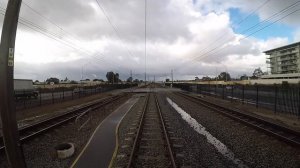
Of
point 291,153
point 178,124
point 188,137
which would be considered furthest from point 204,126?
point 291,153

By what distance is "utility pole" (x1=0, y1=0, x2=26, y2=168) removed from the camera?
4.54 metres

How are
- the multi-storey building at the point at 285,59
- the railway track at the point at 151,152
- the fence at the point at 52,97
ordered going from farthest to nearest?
the multi-storey building at the point at 285,59 < the fence at the point at 52,97 < the railway track at the point at 151,152

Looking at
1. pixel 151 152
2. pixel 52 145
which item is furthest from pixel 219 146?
pixel 52 145

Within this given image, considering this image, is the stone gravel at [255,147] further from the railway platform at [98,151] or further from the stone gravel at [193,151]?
the railway platform at [98,151]

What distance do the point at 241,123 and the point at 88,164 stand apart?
11.6 meters

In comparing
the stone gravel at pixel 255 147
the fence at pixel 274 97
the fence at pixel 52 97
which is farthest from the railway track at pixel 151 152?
the fence at pixel 52 97

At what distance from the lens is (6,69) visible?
180 inches

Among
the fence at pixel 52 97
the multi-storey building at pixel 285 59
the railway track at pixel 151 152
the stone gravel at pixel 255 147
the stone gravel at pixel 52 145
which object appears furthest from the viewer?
the multi-storey building at pixel 285 59

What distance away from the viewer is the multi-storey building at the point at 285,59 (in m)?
148

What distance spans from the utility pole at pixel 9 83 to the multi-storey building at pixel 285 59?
506ft

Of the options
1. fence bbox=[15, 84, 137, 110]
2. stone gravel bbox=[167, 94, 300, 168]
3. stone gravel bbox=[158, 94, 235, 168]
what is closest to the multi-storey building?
fence bbox=[15, 84, 137, 110]

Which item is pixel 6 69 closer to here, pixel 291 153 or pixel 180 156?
pixel 180 156

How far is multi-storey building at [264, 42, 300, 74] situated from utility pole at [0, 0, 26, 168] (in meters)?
154

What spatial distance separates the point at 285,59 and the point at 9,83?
573ft
